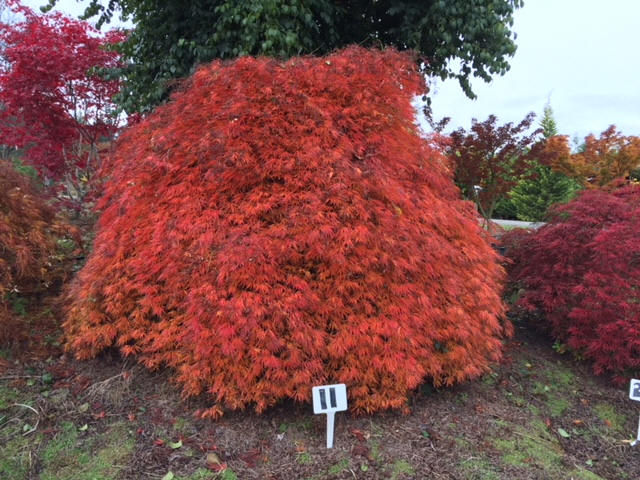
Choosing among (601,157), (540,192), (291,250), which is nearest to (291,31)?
(291,250)

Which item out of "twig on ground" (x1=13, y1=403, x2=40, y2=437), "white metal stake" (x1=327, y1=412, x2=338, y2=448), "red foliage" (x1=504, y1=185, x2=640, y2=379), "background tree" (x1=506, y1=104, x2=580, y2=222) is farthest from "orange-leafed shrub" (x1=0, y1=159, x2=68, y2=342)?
"background tree" (x1=506, y1=104, x2=580, y2=222)

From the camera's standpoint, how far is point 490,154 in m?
9.41

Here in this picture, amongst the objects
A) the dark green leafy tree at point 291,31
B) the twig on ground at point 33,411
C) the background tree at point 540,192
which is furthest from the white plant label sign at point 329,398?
the background tree at point 540,192

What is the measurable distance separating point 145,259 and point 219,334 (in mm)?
921

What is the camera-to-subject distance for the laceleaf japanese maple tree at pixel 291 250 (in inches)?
123

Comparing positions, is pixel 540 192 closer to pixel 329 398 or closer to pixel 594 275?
pixel 594 275

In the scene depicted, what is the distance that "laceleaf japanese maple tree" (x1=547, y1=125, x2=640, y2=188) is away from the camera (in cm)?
1131

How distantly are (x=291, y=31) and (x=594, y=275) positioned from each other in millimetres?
4313

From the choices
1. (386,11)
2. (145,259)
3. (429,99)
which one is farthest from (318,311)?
(429,99)

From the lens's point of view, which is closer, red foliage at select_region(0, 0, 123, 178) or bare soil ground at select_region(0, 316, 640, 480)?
bare soil ground at select_region(0, 316, 640, 480)

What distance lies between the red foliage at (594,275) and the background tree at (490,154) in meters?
4.10

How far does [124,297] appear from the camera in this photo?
141 inches

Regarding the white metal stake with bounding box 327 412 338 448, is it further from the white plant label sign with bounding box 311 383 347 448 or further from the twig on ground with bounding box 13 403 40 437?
the twig on ground with bounding box 13 403 40 437

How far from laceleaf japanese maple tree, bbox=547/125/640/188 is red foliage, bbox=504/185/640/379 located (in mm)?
6849
